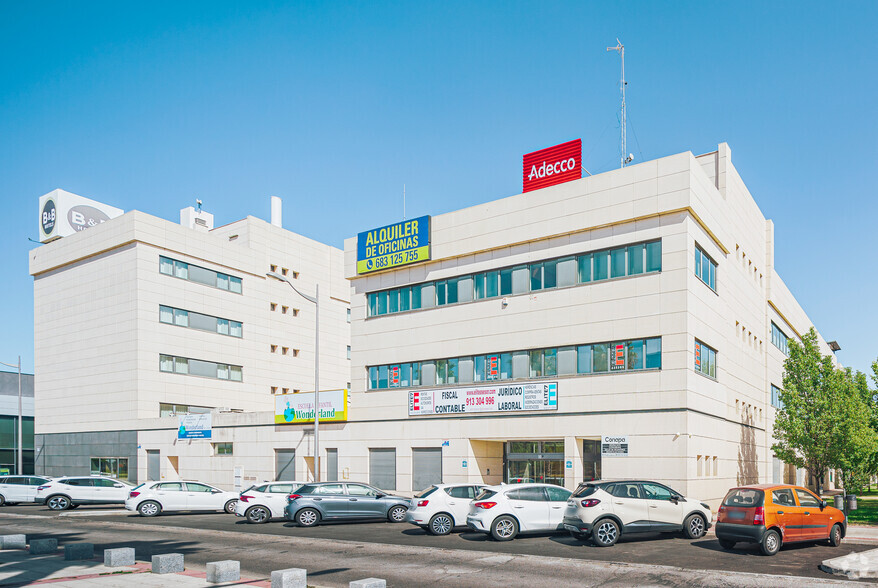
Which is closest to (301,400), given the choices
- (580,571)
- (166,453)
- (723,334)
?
(166,453)

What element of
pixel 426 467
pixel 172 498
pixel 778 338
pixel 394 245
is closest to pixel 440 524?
pixel 426 467

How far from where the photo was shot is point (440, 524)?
22234mm

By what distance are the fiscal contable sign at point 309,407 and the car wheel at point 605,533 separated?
21791mm

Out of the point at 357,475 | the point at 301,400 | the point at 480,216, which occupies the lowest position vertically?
the point at 357,475

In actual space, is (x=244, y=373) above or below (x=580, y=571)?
above

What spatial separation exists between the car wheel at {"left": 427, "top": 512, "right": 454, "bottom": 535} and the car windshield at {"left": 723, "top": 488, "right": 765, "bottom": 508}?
791 centimetres

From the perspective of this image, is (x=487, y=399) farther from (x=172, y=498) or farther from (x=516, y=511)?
(x=172, y=498)

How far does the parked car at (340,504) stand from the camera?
84.1 feet

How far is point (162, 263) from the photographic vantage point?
51.8 meters

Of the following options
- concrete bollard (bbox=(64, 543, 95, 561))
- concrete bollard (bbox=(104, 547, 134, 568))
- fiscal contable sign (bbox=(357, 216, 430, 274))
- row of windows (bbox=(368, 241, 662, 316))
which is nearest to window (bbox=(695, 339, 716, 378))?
row of windows (bbox=(368, 241, 662, 316))

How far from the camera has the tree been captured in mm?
36500

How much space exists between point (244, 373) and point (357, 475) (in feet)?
70.7

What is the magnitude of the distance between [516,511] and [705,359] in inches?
555

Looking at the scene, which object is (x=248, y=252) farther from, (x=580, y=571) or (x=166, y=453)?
(x=580, y=571)
